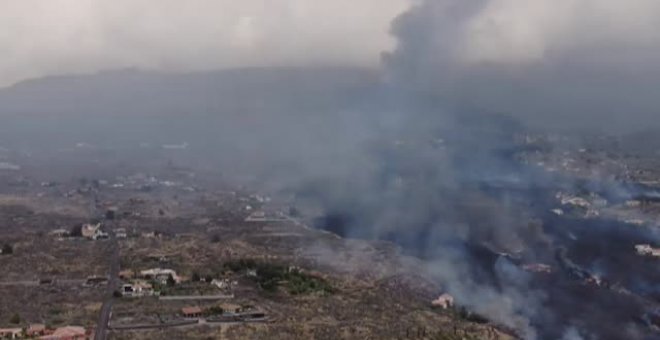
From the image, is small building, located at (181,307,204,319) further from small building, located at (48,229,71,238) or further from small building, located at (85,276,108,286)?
small building, located at (48,229,71,238)

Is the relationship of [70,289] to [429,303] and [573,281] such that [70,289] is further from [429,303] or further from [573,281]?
[573,281]

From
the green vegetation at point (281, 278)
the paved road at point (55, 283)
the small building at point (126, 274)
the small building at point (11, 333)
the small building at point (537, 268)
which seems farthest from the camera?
the small building at point (537, 268)

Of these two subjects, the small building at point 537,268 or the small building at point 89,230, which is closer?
the small building at point 537,268

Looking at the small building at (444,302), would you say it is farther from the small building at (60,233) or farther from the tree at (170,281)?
the small building at (60,233)

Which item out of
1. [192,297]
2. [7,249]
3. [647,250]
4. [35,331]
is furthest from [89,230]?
[647,250]

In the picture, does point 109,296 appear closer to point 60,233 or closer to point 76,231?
point 76,231

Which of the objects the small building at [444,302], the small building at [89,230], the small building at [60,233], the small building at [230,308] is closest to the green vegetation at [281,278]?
the small building at [230,308]
